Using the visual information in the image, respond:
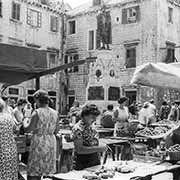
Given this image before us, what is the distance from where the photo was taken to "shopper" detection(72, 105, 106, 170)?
445 cm

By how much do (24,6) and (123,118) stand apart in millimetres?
18632

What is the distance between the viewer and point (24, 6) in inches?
1021

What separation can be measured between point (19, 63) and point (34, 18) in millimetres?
22087

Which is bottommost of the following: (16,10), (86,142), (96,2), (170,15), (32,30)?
(86,142)

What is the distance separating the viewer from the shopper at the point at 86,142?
14.6ft

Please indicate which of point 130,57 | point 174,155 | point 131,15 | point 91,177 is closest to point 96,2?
point 131,15

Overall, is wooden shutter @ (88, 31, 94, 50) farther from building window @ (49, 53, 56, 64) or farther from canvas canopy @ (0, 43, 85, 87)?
canvas canopy @ (0, 43, 85, 87)

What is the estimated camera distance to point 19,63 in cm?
539

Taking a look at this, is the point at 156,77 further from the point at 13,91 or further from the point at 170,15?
the point at 170,15

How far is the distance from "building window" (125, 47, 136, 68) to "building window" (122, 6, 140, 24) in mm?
1900

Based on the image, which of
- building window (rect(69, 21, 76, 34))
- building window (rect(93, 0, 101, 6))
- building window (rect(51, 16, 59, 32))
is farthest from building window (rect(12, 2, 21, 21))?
building window (rect(93, 0, 101, 6))

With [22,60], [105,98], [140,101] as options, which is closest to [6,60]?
[22,60]

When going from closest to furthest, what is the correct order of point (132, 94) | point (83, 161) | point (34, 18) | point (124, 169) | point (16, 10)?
1. point (124, 169)
2. point (83, 161)
3. point (132, 94)
4. point (16, 10)
5. point (34, 18)

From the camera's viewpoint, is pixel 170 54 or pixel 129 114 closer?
pixel 129 114
